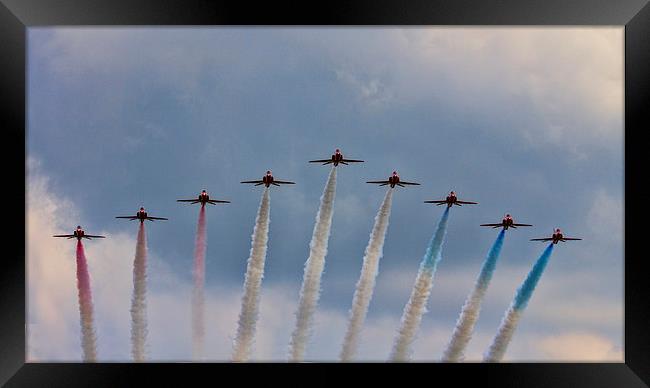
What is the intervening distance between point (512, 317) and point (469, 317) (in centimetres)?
241

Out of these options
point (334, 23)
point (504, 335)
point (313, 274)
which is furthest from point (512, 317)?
point (334, 23)

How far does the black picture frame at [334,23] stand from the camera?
29641mm

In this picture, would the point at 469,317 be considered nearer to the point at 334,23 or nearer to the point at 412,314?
the point at 412,314

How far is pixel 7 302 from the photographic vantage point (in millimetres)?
30297

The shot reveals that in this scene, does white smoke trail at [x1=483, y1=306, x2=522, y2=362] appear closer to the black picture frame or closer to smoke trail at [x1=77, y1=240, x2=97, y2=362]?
the black picture frame

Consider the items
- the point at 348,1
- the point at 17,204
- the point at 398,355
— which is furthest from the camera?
the point at 398,355

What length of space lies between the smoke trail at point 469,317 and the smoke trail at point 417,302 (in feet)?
7.35

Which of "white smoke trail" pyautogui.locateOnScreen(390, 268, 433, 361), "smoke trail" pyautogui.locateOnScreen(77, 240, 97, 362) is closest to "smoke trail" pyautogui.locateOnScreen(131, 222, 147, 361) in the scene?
"smoke trail" pyautogui.locateOnScreen(77, 240, 97, 362)

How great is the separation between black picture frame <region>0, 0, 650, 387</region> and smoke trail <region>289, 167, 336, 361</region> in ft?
54.7

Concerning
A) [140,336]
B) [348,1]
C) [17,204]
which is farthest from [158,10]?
[140,336]

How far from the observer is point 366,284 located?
165 feet

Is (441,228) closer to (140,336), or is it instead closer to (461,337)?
(461,337)

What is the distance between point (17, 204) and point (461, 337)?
26.5m

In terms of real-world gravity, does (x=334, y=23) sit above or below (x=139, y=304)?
above
